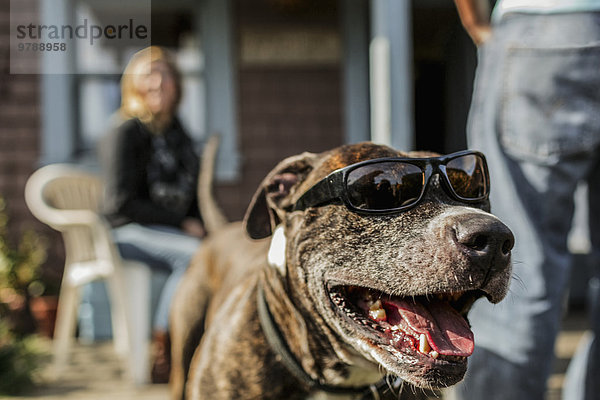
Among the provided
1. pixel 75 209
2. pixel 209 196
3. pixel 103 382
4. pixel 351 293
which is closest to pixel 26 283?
pixel 75 209

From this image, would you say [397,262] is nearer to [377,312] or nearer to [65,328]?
[377,312]

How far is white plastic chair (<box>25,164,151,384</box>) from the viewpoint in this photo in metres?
3.68

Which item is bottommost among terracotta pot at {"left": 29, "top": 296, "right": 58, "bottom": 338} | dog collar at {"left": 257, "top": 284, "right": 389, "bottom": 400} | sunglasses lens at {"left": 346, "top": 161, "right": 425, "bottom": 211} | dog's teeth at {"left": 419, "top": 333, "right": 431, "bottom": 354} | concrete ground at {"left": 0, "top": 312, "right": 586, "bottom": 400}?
concrete ground at {"left": 0, "top": 312, "right": 586, "bottom": 400}

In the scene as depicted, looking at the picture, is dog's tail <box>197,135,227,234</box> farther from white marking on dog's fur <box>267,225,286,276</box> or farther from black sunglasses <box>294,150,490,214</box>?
black sunglasses <box>294,150,490,214</box>

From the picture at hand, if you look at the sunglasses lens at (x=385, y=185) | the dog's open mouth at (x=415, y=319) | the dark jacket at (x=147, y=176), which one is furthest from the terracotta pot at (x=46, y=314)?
the sunglasses lens at (x=385, y=185)

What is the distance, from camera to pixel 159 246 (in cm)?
356

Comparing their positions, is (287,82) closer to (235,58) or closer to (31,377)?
(235,58)

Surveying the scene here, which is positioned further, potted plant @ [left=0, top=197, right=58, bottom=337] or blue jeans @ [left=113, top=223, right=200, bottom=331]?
potted plant @ [left=0, top=197, right=58, bottom=337]

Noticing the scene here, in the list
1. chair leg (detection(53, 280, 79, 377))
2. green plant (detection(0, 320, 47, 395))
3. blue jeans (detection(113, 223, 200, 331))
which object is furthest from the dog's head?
chair leg (detection(53, 280, 79, 377))

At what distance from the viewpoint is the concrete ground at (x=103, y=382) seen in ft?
11.5

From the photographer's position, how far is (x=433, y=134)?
8.01 m

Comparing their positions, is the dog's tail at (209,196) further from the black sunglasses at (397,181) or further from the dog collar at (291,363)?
the black sunglasses at (397,181)

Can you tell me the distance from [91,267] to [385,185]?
310cm

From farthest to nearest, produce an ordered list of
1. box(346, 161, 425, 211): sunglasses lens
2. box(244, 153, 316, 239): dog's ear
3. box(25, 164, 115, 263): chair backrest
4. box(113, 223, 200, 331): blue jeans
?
1. box(25, 164, 115, 263): chair backrest
2. box(113, 223, 200, 331): blue jeans
3. box(244, 153, 316, 239): dog's ear
4. box(346, 161, 425, 211): sunglasses lens
